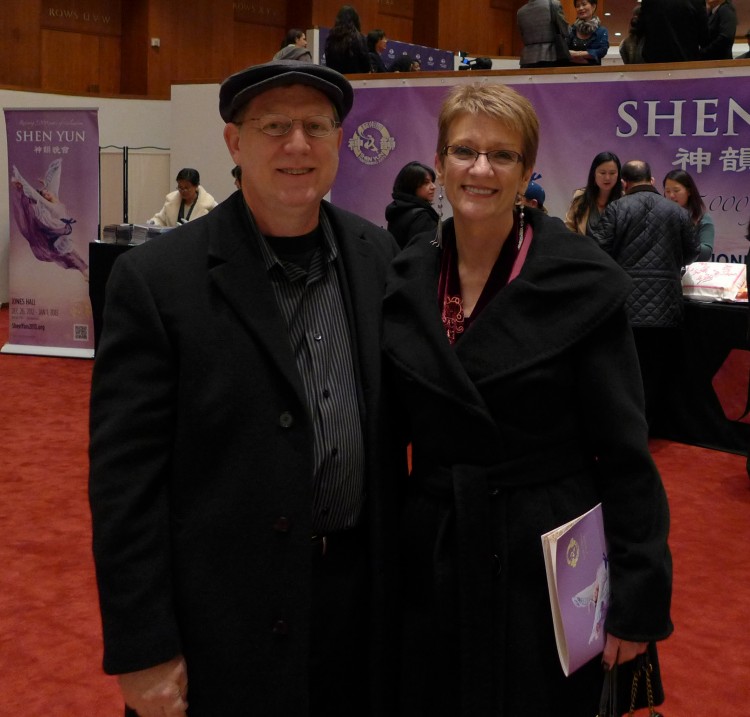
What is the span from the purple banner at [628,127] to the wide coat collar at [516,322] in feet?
17.3

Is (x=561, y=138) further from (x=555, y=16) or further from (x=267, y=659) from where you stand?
(x=267, y=659)

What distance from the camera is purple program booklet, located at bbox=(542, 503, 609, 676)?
5.19 ft

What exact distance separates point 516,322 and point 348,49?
7.27m

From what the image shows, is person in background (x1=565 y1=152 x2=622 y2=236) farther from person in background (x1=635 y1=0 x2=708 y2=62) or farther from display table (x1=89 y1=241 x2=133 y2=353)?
display table (x1=89 y1=241 x2=133 y2=353)

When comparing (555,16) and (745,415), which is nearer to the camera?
(745,415)

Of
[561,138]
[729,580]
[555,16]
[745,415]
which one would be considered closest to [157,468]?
[729,580]

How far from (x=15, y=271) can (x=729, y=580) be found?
6495mm

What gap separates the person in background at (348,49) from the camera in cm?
840

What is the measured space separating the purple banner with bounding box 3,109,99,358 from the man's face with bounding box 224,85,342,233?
6671 millimetres

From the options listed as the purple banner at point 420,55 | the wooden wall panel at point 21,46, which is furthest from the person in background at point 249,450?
the wooden wall panel at point 21,46

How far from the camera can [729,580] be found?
377cm

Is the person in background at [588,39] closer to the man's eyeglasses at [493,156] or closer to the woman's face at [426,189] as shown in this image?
the woman's face at [426,189]

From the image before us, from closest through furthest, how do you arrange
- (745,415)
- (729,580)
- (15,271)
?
(729,580)
(745,415)
(15,271)

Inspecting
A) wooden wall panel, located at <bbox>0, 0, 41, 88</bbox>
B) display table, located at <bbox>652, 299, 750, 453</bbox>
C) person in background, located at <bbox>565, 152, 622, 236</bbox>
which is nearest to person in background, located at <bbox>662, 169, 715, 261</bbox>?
person in background, located at <bbox>565, 152, 622, 236</bbox>
